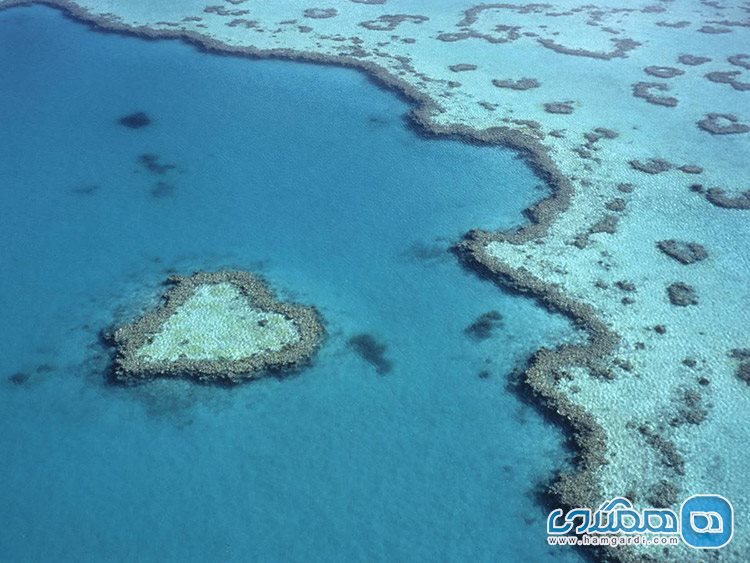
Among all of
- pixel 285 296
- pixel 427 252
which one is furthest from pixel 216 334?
pixel 427 252

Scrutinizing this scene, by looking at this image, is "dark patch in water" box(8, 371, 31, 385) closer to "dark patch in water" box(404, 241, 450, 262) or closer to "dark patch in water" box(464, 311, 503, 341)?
"dark patch in water" box(404, 241, 450, 262)

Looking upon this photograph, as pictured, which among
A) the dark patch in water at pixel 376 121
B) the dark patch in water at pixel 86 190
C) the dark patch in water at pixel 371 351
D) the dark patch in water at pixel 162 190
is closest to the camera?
the dark patch in water at pixel 371 351

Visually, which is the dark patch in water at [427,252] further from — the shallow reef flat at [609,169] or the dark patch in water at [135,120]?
the dark patch in water at [135,120]

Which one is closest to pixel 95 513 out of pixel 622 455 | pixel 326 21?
pixel 622 455

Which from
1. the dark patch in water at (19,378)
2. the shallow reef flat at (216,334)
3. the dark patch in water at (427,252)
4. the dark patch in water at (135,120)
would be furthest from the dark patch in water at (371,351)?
the dark patch in water at (135,120)

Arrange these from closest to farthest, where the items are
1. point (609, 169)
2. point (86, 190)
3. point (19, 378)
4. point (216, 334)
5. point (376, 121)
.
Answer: point (19, 378) → point (216, 334) → point (86, 190) → point (609, 169) → point (376, 121)

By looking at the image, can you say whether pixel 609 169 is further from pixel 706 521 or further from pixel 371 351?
pixel 706 521
